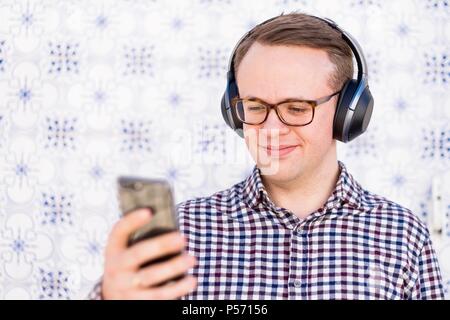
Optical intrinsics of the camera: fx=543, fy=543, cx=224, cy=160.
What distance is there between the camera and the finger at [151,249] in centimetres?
59

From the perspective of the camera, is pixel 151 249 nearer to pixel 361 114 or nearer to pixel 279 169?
pixel 279 169

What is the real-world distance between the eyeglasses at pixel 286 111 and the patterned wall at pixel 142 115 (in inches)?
22.3

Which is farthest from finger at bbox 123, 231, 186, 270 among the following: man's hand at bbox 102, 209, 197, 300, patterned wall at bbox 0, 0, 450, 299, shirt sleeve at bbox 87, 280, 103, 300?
patterned wall at bbox 0, 0, 450, 299

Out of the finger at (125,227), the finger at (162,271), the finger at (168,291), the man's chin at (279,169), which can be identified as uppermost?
the man's chin at (279,169)

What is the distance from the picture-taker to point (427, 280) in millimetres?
1059

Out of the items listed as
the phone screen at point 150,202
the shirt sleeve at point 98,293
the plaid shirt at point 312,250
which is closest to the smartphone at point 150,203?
the phone screen at point 150,202

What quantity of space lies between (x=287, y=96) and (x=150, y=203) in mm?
501

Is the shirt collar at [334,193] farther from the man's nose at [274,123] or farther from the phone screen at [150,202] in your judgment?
the phone screen at [150,202]

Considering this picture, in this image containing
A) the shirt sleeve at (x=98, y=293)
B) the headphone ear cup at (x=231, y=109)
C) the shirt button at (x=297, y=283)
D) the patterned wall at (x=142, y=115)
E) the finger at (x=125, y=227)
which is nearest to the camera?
the finger at (x=125, y=227)

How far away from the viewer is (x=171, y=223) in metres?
0.61

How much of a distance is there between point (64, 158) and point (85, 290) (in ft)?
1.33

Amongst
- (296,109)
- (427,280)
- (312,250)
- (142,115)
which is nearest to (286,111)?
(296,109)
